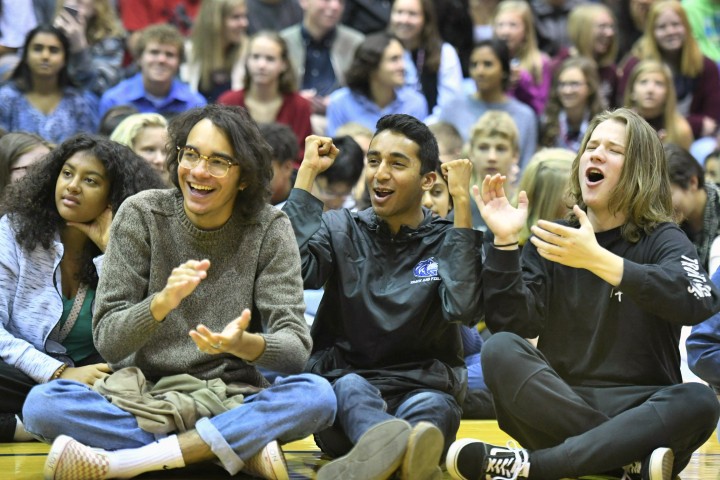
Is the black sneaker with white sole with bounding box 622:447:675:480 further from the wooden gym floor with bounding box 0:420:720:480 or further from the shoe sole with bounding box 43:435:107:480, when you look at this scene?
the shoe sole with bounding box 43:435:107:480

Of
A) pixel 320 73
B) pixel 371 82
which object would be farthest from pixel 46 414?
pixel 320 73

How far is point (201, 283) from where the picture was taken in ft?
11.8

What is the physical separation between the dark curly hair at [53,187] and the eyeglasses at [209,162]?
1.97 ft

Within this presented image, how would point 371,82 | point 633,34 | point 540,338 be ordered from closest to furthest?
point 540,338, point 371,82, point 633,34

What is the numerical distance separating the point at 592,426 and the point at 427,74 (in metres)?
4.93

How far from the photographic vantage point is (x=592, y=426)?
3447mm

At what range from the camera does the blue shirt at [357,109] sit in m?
7.32

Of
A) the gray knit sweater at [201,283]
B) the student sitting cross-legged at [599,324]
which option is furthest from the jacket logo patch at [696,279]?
the gray knit sweater at [201,283]

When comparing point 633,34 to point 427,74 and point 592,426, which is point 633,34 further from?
point 592,426

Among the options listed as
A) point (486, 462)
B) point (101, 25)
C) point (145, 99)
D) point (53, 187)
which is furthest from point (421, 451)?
point (101, 25)

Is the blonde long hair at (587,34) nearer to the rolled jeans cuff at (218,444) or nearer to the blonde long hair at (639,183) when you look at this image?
the blonde long hair at (639,183)

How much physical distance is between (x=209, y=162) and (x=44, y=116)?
315 cm

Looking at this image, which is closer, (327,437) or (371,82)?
(327,437)

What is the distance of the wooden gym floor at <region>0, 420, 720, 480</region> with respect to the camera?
3553 millimetres
